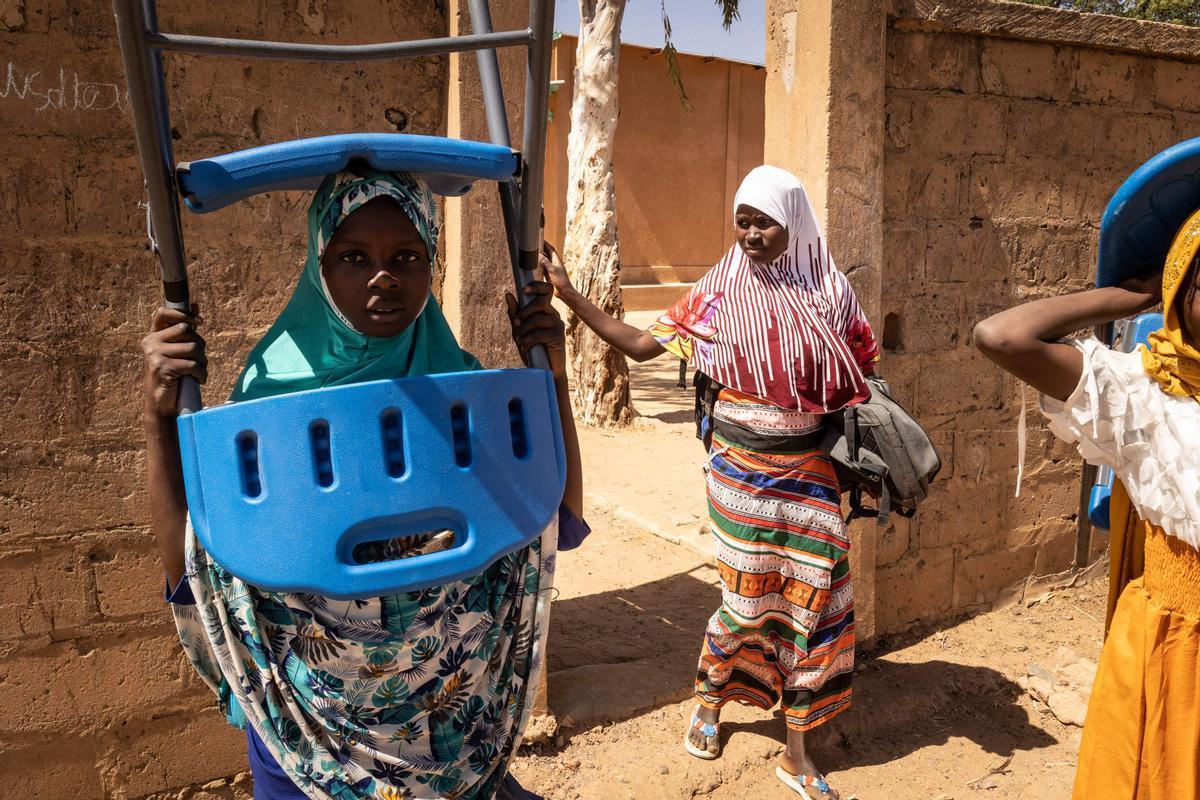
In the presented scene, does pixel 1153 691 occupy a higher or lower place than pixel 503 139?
lower

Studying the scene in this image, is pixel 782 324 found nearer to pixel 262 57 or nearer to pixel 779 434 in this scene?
pixel 779 434

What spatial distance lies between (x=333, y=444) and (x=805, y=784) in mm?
2732

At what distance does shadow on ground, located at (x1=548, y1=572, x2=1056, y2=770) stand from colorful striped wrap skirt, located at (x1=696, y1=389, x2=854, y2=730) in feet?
1.23

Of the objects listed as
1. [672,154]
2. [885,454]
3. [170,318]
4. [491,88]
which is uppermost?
[672,154]

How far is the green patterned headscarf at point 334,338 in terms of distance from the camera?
1.46m

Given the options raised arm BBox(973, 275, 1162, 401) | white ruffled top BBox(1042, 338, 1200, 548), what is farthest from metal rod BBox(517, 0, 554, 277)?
white ruffled top BBox(1042, 338, 1200, 548)

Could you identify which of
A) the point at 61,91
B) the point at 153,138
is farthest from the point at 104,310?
the point at 153,138

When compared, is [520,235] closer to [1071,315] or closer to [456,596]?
[456,596]

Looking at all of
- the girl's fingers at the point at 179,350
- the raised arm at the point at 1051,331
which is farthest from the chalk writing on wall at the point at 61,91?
the raised arm at the point at 1051,331

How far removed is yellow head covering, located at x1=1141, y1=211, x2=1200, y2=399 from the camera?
1.80 metres

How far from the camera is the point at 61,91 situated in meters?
2.68

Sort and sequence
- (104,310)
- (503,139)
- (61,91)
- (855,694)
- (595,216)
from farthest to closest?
(595,216) → (855,694) → (104,310) → (61,91) → (503,139)

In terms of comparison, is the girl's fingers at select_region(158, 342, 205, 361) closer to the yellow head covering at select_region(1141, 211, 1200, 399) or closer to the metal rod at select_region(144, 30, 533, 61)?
the metal rod at select_region(144, 30, 533, 61)

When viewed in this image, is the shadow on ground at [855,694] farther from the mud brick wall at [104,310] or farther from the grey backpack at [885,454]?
the mud brick wall at [104,310]
